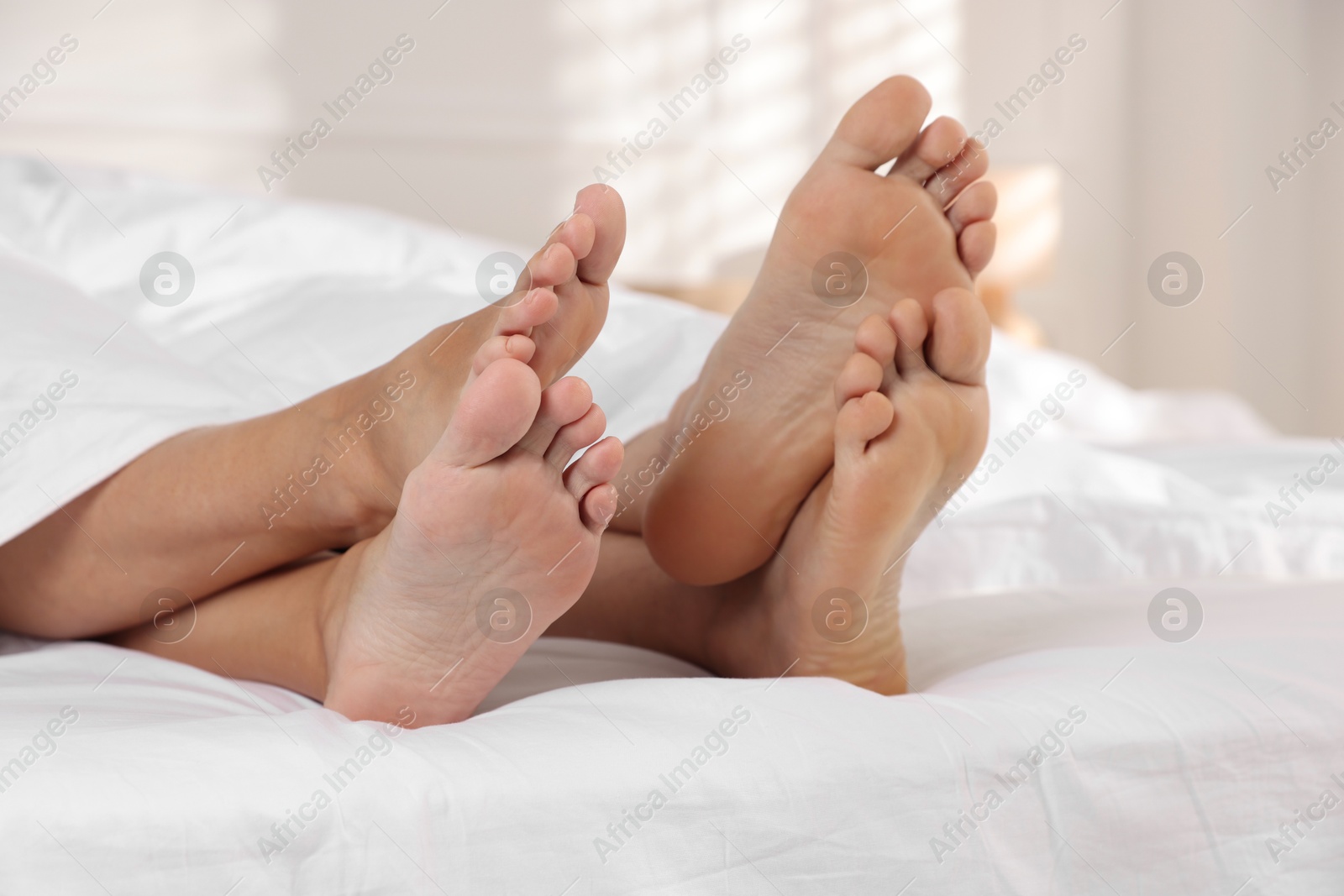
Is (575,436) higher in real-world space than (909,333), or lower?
lower

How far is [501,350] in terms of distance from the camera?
0.54m

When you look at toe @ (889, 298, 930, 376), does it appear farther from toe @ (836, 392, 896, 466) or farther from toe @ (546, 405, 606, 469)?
toe @ (546, 405, 606, 469)

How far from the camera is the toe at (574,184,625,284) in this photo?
59 centimetres

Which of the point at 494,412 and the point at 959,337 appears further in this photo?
the point at 959,337

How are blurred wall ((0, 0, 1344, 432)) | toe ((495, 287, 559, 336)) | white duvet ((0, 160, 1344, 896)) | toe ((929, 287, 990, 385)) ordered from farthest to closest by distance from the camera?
1. blurred wall ((0, 0, 1344, 432))
2. toe ((929, 287, 990, 385))
3. toe ((495, 287, 559, 336))
4. white duvet ((0, 160, 1344, 896))

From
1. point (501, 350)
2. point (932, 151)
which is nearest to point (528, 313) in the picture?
point (501, 350)

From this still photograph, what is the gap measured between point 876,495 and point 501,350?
0.23 metres

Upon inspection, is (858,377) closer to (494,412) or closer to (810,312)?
(810,312)

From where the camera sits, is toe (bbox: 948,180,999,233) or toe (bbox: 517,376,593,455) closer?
toe (bbox: 517,376,593,455)

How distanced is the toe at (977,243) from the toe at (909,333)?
79 millimetres

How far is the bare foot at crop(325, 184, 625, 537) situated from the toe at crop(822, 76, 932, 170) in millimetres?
202

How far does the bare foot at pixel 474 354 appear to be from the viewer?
562mm

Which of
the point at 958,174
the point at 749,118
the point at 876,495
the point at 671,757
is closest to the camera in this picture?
the point at 671,757

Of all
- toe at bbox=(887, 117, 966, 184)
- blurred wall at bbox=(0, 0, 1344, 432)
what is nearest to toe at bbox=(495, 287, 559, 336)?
toe at bbox=(887, 117, 966, 184)
